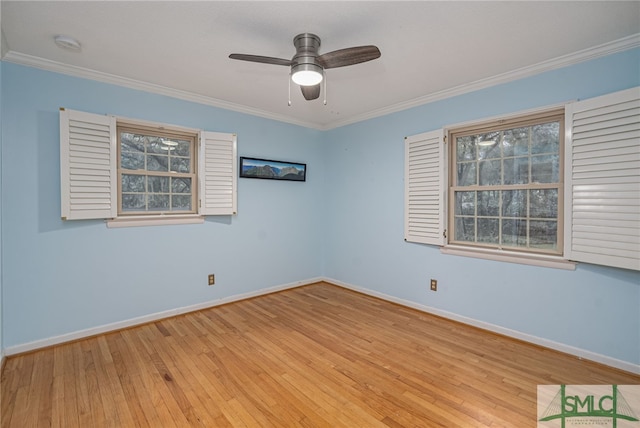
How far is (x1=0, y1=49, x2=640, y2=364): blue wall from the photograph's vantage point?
255cm

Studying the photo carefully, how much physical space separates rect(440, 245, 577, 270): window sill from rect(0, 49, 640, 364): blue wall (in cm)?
7

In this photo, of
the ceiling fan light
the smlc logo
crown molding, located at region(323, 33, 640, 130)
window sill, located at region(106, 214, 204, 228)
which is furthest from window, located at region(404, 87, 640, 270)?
window sill, located at region(106, 214, 204, 228)

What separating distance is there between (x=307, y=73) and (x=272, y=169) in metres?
2.24

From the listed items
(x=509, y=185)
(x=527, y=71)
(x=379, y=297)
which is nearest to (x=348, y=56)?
(x=527, y=71)

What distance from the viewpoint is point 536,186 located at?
2.84 metres

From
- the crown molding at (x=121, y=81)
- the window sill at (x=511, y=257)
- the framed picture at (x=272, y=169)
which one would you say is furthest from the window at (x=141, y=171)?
the window sill at (x=511, y=257)

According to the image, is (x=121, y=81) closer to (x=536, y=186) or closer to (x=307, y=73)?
(x=307, y=73)

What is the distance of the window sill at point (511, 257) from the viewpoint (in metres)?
2.66

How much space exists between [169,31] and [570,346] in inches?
163

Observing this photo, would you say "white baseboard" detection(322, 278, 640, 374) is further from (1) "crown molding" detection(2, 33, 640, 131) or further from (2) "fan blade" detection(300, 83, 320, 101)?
→ (2) "fan blade" detection(300, 83, 320, 101)

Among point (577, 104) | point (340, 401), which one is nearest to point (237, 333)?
point (340, 401)

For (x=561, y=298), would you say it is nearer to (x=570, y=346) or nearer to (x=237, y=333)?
(x=570, y=346)

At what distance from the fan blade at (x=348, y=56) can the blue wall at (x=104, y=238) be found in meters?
2.09

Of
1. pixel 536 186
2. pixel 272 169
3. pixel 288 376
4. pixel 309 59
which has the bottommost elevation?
pixel 288 376
